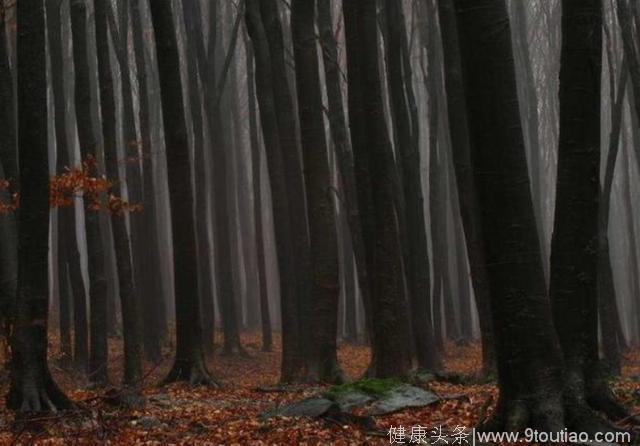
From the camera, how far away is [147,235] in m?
19.0

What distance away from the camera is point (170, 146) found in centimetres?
1159

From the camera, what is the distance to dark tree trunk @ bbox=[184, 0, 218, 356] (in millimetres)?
18703

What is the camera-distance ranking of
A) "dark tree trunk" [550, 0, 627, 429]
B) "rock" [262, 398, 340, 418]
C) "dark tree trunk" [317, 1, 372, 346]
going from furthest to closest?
"dark tree trunk" [317, 1, 372, 346] → "rock" [262, 398, 340, 418] → "dark tree trunk" [550, 0, 627, 429]

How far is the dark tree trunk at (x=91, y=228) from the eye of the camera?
12445mm

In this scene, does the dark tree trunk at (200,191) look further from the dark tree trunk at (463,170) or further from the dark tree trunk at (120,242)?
the dark tree trunk at (463,170)

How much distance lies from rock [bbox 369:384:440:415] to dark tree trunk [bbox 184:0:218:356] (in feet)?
35.2

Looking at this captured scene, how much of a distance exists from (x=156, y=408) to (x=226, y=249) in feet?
39.0

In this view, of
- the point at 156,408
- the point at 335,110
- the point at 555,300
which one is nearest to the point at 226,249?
the point at 335,110

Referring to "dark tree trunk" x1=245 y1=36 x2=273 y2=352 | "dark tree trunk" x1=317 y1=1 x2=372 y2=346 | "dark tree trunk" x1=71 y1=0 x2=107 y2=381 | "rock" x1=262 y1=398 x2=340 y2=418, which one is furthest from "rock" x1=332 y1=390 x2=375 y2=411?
"dark tree trunk" x1=245 y1=36 x2=273 y2=352

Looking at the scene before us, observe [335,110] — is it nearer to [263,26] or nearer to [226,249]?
[263,26]

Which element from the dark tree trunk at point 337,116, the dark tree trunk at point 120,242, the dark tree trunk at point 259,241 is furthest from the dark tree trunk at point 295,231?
the dark tree trunk at point 259,241

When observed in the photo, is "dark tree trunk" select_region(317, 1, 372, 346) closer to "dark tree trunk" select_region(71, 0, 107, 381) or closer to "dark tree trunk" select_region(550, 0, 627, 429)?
"dark tree trunk" select_region(71, 0, 107, 381)

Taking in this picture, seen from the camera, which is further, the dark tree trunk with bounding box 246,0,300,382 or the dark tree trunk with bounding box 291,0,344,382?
the dark tree trunk with bounding box 246,0,300,382

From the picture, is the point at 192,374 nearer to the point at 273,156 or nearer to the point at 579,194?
the point at 273,156
